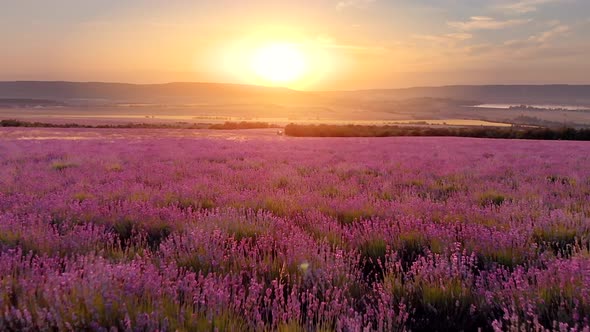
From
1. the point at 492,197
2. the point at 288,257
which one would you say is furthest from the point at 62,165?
the point at 492,197

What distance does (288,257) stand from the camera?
3477mm

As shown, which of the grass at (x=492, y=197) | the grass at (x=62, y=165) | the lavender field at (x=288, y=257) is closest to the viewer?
the lavender field at (x=288, y=257)

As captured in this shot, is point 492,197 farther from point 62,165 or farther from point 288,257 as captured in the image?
point 62,165

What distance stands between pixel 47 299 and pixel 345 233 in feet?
9.32

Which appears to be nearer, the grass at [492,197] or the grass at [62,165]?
the grass at [492,197]

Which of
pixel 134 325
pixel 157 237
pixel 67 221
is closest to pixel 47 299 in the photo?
pixel 134 325

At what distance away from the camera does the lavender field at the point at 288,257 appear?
8.02 feet

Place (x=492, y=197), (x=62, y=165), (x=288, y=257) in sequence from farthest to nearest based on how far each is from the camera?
(x=62, y=165), (x=492, y=197), (x=288, y=257)

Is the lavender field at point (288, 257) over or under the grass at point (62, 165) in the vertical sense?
over

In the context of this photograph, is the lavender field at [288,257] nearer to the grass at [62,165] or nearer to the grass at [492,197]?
the grass at [492,197]

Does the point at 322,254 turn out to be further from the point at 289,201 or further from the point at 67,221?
the point at 67,221

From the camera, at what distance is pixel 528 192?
7105 millimetres

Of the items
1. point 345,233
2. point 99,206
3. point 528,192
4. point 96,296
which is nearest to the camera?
point 96,296

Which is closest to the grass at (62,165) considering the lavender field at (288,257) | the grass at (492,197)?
the lavender field at (288,257)
